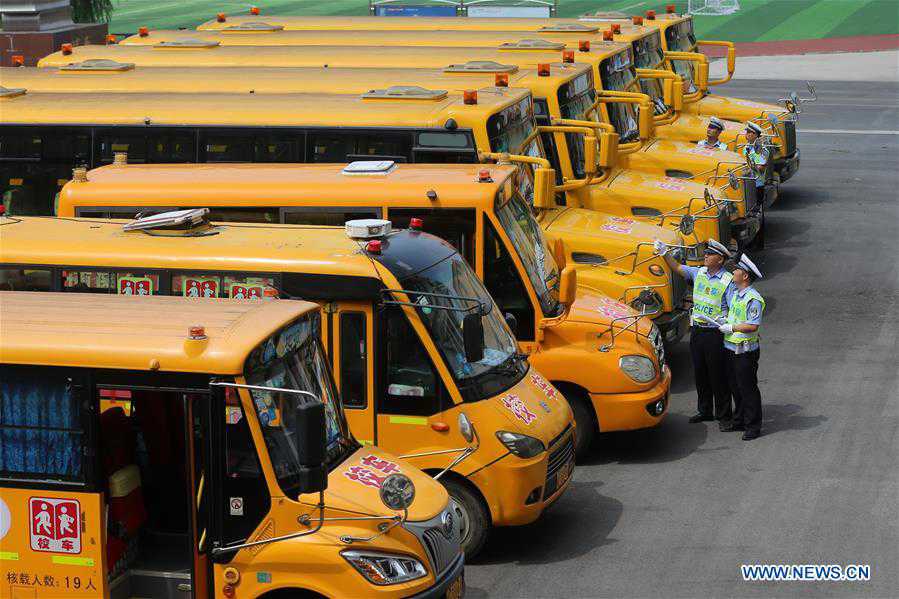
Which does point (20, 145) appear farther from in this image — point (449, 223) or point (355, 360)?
point (355, 360)

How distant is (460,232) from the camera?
476 inches

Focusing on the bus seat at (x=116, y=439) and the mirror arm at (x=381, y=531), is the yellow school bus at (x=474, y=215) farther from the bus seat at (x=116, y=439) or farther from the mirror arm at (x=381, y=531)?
the mirror arm at (x=381, y=531)

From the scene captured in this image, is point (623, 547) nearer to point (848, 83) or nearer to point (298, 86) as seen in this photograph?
point (298, 86)

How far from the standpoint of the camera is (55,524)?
7770mm

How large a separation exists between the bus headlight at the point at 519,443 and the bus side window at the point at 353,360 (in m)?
1.03

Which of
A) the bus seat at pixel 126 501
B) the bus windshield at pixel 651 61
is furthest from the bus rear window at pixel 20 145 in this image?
the bus windshield at pixel 651 61

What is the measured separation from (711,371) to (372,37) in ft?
37.3

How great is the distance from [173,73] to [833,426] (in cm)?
970

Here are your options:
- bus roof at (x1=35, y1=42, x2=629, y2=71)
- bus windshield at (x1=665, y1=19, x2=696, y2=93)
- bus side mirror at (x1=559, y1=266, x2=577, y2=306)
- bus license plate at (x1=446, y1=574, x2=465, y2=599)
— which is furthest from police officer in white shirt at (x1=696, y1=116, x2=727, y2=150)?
bus license plate at (x1=446, y1=574, x2=465, y2=599)

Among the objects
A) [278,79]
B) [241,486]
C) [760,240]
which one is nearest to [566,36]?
[760,240]

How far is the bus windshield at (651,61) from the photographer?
873 inches

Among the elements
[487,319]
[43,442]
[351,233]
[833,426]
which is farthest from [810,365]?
[43,442]

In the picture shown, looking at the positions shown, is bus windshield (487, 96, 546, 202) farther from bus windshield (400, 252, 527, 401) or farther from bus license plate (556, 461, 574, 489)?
bus license plate (556, 461, 574, 489)

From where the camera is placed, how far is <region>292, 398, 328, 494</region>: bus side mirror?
286 inches
